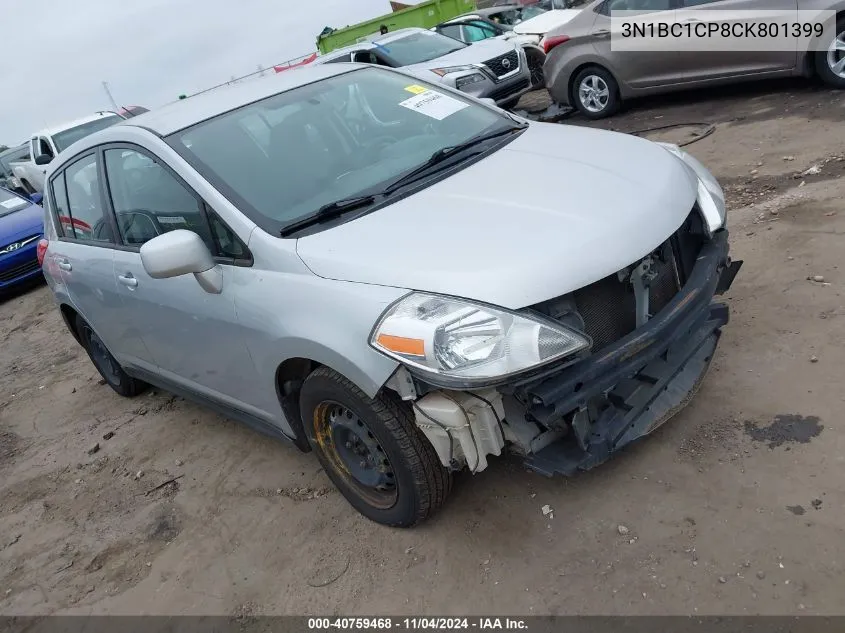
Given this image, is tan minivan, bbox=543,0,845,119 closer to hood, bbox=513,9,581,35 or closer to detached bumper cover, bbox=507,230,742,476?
hood, bbox=513,9,581,35

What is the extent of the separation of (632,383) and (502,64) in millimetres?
8441

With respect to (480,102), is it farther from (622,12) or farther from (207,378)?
(622,12)

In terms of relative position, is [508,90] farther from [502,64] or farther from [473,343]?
[473,343]

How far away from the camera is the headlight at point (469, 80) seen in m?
9.48

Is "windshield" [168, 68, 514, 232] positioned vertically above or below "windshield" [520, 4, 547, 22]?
above

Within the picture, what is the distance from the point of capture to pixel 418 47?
1093cm

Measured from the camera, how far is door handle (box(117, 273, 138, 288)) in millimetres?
3513

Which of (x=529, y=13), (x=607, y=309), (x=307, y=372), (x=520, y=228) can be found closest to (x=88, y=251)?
(x=307, y=372)

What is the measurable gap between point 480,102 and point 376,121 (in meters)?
0.67

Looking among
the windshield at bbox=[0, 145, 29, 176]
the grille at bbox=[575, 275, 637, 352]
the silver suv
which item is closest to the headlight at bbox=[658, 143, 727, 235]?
the grille at bbox=[575, 275, 637, 352]

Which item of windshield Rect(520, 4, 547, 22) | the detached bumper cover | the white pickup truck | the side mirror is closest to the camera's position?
the detached bumper cover

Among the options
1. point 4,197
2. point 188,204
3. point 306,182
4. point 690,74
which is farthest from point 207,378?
point 4,197

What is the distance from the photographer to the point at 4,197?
34.3 ft

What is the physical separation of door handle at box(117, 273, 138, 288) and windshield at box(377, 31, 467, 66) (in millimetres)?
7858
